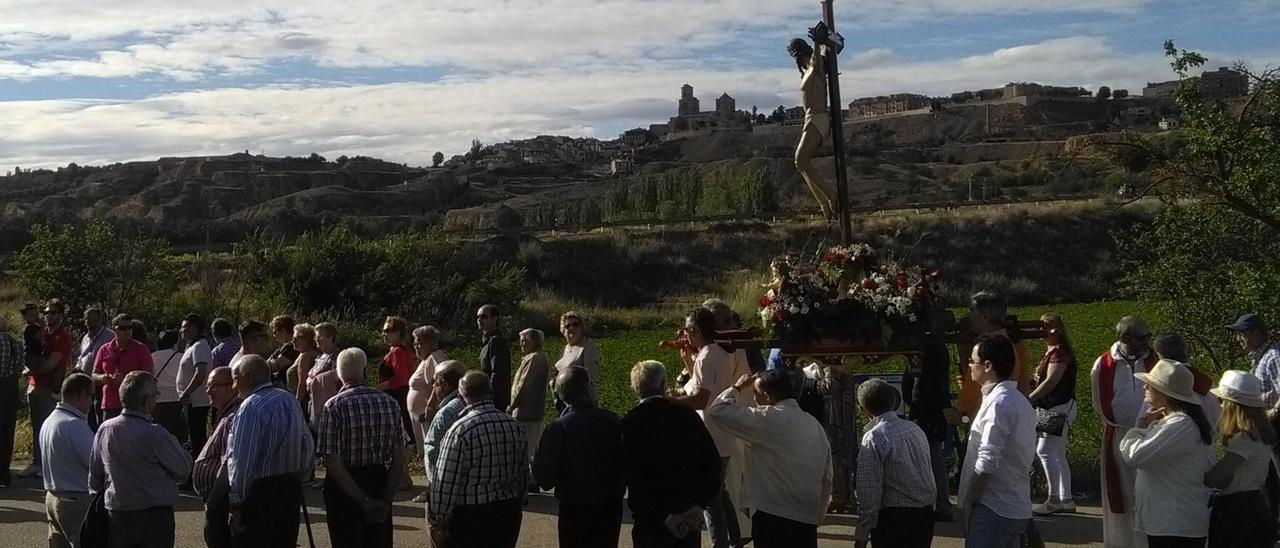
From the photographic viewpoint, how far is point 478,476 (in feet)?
21.8

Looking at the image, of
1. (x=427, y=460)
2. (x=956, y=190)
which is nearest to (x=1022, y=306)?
(x=427, y=460)

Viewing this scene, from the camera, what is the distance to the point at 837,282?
8375 mm

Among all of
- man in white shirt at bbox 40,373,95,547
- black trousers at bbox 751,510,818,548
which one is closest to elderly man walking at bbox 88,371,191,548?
man in white shirt at bbox 40,373,95,547

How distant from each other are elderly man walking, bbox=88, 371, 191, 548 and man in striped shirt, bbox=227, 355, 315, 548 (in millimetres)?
357

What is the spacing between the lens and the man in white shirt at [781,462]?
21.5 feet

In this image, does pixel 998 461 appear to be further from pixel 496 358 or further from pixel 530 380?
pixel 496 358

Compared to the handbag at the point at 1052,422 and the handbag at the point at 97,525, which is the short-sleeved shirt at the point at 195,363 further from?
the handbag at the point at 1052,422

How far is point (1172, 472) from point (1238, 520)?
0.43 m

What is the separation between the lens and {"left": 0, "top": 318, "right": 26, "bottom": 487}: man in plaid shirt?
11.5m

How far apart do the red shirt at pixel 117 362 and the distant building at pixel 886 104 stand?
15883 cm

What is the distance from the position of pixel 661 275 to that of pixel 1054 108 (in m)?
112

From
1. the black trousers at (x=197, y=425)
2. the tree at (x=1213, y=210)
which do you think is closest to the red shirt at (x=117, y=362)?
the black trousers at (x=197, y=425)

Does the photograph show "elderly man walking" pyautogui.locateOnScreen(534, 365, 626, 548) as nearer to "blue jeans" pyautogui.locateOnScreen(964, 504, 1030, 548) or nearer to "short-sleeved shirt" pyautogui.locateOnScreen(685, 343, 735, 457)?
"short-sleeved shirt" pyautogui.locateOnScreen(685, 343, 735, 457)

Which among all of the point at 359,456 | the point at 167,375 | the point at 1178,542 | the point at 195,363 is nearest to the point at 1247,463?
the point at 1178,542
